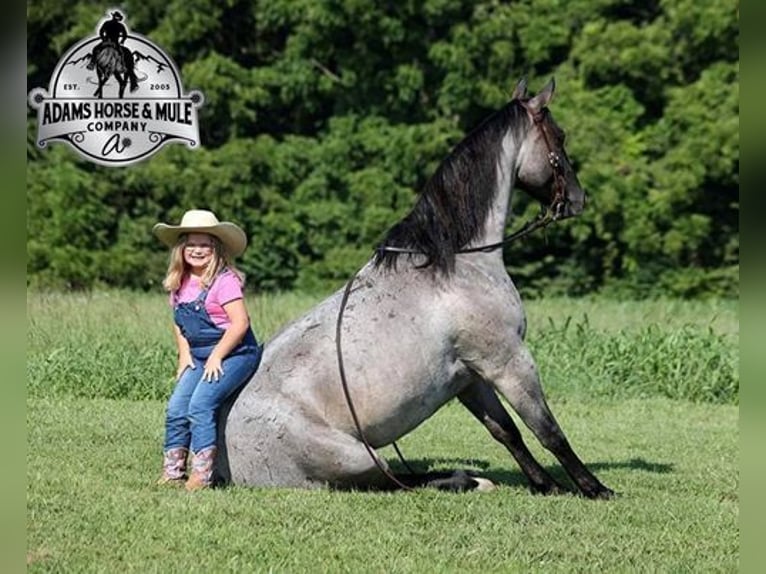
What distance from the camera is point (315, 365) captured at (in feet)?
20.5

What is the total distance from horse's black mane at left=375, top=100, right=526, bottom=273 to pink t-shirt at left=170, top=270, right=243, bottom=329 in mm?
804

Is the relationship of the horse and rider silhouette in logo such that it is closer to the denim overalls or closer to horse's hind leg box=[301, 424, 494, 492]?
the denim overalls

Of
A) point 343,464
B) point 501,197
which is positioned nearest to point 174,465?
point 343,464

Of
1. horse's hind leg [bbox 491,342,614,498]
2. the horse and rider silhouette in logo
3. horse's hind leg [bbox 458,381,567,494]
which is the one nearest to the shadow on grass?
horse's hind leg [bbox 458,381,567,494]

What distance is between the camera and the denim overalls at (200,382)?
6.12 m

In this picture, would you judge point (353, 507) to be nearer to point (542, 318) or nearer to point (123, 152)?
point (542, 318)

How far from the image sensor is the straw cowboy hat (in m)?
6.22

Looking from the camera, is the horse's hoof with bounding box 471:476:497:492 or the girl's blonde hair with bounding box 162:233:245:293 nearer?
the girl's blonde hair with bounding box 162:233:245:293

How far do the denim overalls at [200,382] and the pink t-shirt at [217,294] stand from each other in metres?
0.03

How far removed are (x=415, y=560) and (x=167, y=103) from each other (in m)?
13.1

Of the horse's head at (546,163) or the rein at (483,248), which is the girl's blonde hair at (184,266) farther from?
the horse's head at (546,163)

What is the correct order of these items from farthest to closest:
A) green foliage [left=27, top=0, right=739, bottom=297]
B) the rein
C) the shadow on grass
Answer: green foliage [left=27, top=0, right=739, bottom=297]
the shadow on grass
the rein

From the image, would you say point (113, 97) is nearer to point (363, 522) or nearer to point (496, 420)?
point (496, 420)

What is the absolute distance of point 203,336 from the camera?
6.28 metres
